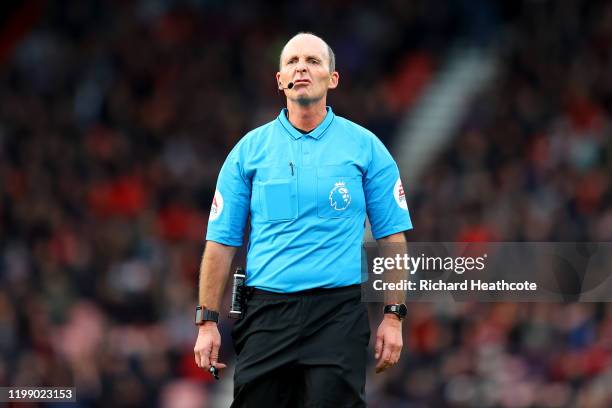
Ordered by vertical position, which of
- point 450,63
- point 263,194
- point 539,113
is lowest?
point 263,194

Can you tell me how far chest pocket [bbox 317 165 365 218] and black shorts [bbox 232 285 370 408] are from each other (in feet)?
1.09

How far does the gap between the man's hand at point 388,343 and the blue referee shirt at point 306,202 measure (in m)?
0.23

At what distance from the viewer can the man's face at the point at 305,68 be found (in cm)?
574

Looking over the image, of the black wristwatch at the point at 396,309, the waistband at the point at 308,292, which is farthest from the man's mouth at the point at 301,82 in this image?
the black wristwatch at the point at 396,309

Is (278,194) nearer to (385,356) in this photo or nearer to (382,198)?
(382,198)

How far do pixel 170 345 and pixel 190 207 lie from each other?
8.22 ft

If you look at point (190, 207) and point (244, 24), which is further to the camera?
point (244, 24)

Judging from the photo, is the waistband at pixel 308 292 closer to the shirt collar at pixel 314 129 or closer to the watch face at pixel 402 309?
the watch face at pixel 402 309

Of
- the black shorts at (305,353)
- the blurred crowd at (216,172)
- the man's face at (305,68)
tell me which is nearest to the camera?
the black shorts at (305,353)

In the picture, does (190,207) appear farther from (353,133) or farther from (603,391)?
(353,133)

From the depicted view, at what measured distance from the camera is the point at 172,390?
11820 millimetres

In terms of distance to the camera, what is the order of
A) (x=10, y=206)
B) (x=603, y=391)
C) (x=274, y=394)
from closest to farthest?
(x=274, y=394) → (x=603, y=391) → (x=10, y=206)

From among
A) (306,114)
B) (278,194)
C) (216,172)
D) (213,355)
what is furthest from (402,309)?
(216,172)

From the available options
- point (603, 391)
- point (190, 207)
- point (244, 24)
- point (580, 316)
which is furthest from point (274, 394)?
point (244, 24)
